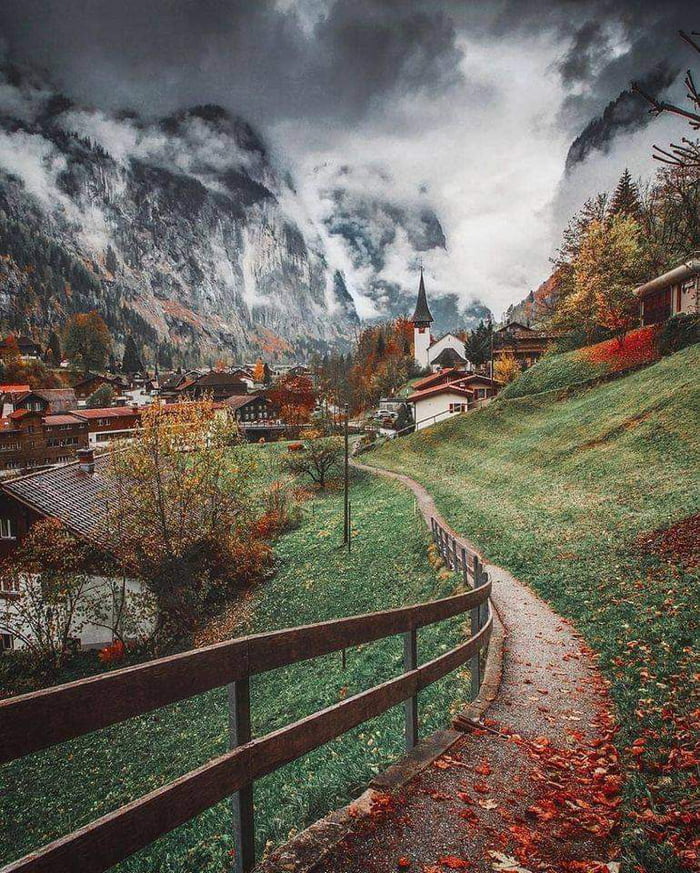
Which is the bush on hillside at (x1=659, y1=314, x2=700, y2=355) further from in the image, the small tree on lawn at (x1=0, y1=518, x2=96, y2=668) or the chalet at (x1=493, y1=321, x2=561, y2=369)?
the small tree on lawn at (x1=0, y1=518, x2=96, y2=668)

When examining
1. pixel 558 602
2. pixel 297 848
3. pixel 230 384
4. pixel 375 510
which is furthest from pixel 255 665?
pixel 230 384

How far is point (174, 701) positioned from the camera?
2043 mm

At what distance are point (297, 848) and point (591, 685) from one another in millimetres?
5799

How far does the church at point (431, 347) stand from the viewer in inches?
3708

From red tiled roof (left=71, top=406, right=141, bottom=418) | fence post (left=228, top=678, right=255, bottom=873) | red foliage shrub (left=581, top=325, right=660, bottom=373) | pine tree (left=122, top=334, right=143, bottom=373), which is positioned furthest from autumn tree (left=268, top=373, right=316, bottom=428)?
pine tree (left=122, top=334, right=143, bottom=373)

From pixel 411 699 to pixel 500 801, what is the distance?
39.3 inches

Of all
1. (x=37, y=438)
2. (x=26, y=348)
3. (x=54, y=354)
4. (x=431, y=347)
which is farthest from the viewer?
(x=54, y=354)

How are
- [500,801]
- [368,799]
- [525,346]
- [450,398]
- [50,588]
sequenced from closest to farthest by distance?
1. [368,799]
2. [500,801]
3. [50,588]
4. [450,398]
5. [525,346]

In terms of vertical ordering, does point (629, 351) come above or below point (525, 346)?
below

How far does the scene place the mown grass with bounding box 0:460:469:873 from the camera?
17.7 feet

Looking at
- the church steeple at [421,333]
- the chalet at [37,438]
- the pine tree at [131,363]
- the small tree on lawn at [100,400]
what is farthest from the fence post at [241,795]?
the pine tree at [131,363]

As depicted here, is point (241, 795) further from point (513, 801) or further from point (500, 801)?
point (513, 801)

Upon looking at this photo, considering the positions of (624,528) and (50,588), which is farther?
(50,588)

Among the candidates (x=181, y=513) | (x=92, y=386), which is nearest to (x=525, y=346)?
(x=181, y=513)
